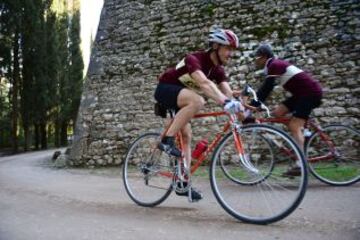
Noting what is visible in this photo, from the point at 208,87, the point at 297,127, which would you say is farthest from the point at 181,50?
the point at 208,87

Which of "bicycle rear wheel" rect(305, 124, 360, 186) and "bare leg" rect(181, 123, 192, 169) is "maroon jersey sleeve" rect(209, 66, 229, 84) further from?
"bicycle rear wheel" rect(305, 124, 360, 186)

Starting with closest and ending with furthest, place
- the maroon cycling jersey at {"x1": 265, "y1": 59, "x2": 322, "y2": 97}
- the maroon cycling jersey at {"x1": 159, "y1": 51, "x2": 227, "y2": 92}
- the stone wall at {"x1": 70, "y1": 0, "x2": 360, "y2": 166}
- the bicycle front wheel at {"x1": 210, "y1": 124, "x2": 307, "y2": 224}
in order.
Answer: the bicycle front wheel at {"x1": 210, "y1": 124, "x2": 307, "y2": 224} < the maroon cycling jersey at {"x1": 159, "y1": 51, "x2": 227, "y2": 92} < the maroon cycling jersey at {"x1": 265, "y1": 59, "x2": 322, "y2": 97} < the stone wall at {"x1": 70, "y1": 0, "x2": 360, "y2": 166}

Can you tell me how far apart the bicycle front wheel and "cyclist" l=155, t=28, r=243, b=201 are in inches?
12.1

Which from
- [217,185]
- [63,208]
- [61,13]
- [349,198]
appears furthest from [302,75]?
[61,13]

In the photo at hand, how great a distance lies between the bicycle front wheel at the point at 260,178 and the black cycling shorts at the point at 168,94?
0.67 meters

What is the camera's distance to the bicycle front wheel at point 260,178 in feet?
11.1

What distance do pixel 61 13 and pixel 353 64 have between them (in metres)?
23.1

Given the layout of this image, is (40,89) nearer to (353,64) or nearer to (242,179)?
(353,64)

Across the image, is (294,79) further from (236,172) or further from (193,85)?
(193,85)

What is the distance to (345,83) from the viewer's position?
7395 mm

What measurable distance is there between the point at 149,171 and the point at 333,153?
238 centimetres

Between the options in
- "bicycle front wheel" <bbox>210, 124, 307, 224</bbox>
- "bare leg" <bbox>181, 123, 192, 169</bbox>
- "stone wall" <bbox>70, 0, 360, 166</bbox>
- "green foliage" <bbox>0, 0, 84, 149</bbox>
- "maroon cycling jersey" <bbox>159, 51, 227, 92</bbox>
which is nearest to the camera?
"bicycle front wheel" <bbox>210, 124, 307, 224</bbox>

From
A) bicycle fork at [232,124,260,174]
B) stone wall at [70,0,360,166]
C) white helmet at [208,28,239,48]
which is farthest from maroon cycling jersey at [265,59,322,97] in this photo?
stone wall at [70,0,360,166]

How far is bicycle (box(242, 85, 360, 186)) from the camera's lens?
5207 mm
